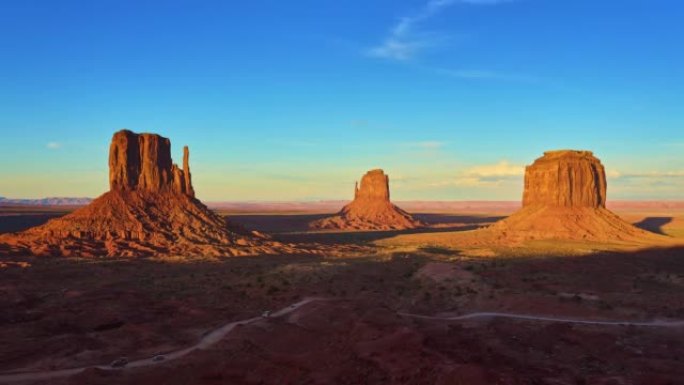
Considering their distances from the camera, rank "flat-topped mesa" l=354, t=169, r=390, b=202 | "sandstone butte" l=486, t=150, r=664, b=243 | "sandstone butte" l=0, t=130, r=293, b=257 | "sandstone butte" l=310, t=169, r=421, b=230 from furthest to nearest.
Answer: "flat-topped mesa" l=354, t=169, r=390, b=202
"sandstone butte" l=310, t=169, r=421, b=230
"sandstone butte" l=486, t=150, r=664, b=243
"sandstone butte" l=0, t=130, r=293, b=257

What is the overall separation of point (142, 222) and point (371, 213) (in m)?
75.4

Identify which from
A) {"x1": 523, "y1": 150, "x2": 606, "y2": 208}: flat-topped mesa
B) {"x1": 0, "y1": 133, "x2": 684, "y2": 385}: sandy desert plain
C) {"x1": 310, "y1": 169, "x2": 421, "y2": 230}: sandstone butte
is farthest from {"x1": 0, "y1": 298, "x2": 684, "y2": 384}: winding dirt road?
{"x1": 310, "y1": 169, "x2": 421, "y2": 230}: sandstone butte

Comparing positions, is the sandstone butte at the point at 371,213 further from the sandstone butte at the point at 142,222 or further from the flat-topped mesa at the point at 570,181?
the sandstone butte at the point at 142,222

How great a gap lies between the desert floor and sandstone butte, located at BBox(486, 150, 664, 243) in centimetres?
3533

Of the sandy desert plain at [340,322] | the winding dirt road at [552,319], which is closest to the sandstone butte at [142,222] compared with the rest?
the sandy desert plain at [340,322]

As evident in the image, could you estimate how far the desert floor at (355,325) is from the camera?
52.3 ft

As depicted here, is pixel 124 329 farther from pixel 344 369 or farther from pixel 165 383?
pixel 344 369

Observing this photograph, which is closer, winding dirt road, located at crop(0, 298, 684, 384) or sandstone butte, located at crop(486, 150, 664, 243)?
winding dirt road, located at crop(0, 298, 684, 384)

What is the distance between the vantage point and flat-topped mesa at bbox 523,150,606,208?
82.4m

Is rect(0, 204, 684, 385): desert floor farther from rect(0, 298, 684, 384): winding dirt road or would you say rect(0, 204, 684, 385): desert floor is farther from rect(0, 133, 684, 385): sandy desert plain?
rect(0, 298, 684, 384): winding dirt road

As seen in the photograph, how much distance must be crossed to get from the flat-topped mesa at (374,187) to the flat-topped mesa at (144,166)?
7224 cm

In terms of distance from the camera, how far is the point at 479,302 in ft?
92.6

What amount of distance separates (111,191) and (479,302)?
5353 cm

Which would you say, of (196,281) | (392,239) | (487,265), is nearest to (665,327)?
(487,265)
